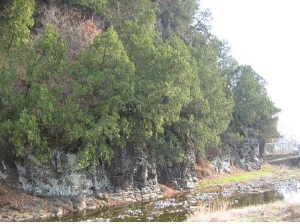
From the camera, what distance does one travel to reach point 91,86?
19094 mm

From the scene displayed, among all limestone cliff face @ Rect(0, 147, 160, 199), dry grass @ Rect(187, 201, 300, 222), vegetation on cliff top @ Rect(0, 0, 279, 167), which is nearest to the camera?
dry grass @ Rect(187, 201, 300, 222)

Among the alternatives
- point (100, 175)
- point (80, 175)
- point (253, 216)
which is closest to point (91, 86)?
point (80, 175)

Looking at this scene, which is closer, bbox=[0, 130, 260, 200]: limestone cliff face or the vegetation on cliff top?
the vegetation on cliff top

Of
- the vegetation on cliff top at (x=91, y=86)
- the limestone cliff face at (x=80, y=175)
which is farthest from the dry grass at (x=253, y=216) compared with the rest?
the limestone cliff face at (x=80, y=175)

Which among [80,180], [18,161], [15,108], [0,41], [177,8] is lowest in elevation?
[80,180]

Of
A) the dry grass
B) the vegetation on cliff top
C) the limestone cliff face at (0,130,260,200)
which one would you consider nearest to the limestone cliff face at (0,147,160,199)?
the limestone cliff face at (0,130,260,200)

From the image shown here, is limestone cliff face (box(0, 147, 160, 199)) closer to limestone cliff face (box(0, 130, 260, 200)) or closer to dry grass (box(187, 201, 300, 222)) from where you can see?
limestone cliff face (box(0, 130, 260, 200))

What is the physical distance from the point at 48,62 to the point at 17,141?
4488mm

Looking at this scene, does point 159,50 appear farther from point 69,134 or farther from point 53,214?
point 53,214

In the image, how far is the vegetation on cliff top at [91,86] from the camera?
58.0ft

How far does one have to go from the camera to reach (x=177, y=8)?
37625 millimetres

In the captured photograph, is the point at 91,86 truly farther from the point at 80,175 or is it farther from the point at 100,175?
the point at 100,175

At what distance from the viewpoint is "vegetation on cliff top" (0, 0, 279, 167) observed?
696 inches

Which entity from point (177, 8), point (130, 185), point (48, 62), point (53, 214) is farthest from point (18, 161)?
point (177, 8)
